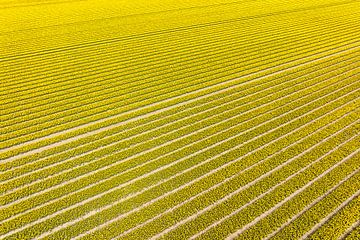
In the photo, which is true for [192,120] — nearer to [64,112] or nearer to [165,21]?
[64,112]

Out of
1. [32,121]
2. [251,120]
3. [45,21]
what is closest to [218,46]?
[251,120]

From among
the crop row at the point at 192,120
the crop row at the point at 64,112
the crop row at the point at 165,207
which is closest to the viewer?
the crop row at the point at 165,207

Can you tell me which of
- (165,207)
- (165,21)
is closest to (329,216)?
(165,207)

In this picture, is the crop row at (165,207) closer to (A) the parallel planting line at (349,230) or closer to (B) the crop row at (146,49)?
(A) the parallel planting line at (349,230)

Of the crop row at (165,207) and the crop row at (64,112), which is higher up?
the crop row at (165,207)

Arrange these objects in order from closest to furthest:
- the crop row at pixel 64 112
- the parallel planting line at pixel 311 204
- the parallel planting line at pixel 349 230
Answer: the parallel planting line at pixel 349 230 < the parallel planting line at pixel 311 204 < the crop row at pixel 64 112

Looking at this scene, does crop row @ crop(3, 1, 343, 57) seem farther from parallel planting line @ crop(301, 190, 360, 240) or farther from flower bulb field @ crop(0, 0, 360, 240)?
parallel planting line @ crop(301, 190, 360, 240)

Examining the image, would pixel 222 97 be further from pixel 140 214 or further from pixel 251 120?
pixel 140 214

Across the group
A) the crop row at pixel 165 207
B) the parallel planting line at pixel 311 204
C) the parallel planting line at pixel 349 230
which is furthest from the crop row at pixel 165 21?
the parallel planting line at pixel 349 230

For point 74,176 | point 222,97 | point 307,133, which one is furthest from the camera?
point 222,97
